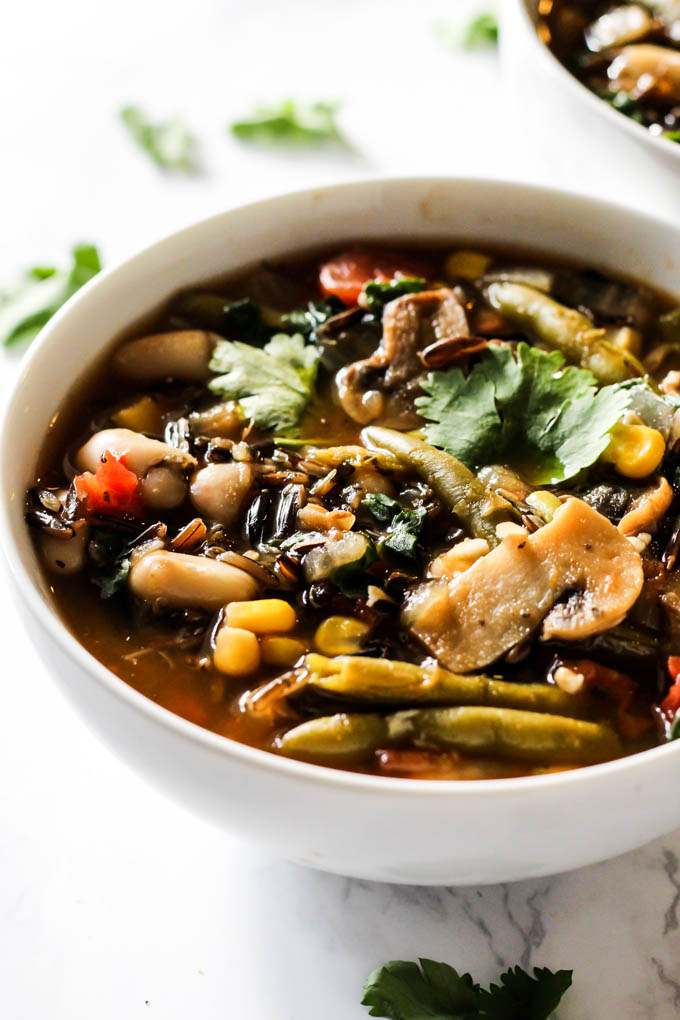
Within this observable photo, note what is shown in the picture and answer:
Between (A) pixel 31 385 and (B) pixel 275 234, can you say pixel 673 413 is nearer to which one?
(B) pixel 275 234

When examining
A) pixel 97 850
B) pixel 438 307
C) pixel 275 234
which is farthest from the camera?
pixel 275 234

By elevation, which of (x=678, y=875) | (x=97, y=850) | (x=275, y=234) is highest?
(x=275, y=234)

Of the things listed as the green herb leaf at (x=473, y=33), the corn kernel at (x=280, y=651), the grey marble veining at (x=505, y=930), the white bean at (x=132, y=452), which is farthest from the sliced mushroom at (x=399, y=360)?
A: the green herb leaf at (x=473, y=33)

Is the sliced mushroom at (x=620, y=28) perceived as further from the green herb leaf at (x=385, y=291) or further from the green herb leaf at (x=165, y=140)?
the green herb leaf at (x=385, y=291)

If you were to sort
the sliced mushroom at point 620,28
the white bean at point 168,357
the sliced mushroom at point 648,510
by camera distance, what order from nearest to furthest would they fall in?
1. the sliced mushroom at point 648,510
2. the white bean at point 168,357
3. the sliced mushroom at point 620,28

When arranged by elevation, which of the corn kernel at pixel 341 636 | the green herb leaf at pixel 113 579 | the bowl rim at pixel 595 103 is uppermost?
the bowl rim at pixel 595 103

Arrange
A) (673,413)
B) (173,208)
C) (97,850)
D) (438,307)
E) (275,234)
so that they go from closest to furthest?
(97,850) < (673,413) < (438,307) < (275,234) < (173,208)

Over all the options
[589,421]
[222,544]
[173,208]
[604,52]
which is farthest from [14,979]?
[604,52]
